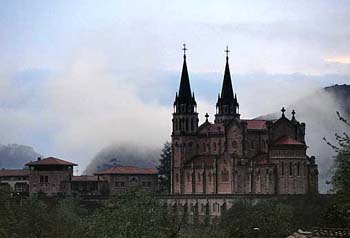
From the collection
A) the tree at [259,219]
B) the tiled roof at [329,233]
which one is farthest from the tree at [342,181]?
the tree at [259,219]

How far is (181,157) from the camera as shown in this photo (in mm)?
135125

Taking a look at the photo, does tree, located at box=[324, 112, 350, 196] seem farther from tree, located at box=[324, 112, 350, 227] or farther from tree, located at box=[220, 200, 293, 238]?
tree, located at box=[220, 200, 293, 238]

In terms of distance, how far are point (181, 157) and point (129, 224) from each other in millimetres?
74610

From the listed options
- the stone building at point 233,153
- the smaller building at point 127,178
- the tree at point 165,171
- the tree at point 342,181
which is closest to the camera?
the tree at point 342,181

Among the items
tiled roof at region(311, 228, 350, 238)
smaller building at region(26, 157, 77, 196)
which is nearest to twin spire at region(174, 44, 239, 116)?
smaller building at region(26, 157, 77, 196)

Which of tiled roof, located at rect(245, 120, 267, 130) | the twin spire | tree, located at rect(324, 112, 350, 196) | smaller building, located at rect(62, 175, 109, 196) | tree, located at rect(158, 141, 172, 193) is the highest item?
the twin spire

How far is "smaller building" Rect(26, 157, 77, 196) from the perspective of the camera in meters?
140

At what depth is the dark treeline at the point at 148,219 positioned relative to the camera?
59906 millimetres

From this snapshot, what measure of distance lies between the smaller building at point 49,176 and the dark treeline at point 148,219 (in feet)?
52.8

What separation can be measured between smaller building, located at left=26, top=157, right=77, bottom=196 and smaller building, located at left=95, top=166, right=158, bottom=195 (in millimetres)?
5307

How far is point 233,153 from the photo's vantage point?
127562 millimetres

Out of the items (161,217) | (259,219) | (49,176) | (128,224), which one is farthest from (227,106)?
(128,224)

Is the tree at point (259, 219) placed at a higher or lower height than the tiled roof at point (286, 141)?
lower

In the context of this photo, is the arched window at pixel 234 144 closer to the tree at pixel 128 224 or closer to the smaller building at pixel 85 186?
the smaller building at pixel 85 186
